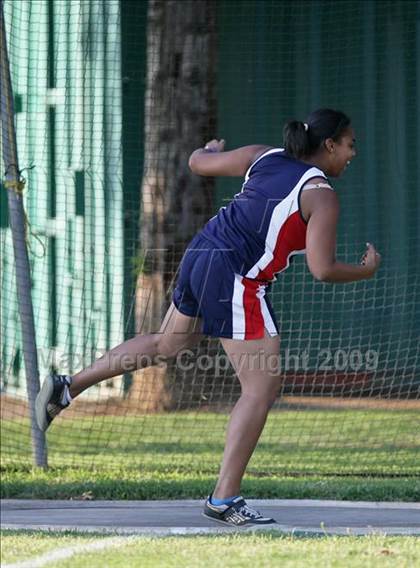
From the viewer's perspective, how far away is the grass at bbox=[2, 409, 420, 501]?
23.5 feet

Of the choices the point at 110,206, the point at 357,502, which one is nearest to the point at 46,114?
the point at 110,206

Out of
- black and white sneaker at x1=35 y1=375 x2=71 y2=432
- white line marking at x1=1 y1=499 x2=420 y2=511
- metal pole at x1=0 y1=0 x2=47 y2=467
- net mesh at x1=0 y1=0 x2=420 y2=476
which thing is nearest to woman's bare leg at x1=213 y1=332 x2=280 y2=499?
black and white sneaker at x1=35 y1=375 x2=71 y2=432

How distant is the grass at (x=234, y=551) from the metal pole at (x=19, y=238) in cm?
230

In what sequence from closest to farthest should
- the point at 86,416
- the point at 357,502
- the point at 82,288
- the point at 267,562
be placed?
the point at 267,562 → the point at 357,502 → the point at 86,416 → the point at 82,288

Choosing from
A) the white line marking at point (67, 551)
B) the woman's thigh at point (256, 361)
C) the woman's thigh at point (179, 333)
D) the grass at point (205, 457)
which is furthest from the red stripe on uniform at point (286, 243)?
the grass at point (205, 457)

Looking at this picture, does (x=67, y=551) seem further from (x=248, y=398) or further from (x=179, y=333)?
(x=179, y=333)

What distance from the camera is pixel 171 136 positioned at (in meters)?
10.5

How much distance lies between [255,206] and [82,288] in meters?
5.47

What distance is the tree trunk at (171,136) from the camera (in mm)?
10328

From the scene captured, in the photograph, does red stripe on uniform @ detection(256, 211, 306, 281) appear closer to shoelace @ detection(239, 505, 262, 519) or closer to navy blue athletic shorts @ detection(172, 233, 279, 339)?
navy blue athletic shorts @ detection(172, 233, 279, 339)

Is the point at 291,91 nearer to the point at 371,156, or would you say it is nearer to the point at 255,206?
the point at 371,156

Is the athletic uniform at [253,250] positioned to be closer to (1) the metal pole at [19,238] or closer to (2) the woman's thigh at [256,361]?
(2) the woman's thigh at [256,361]

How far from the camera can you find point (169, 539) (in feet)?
18.1

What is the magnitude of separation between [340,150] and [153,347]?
1.21 metres
